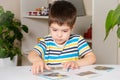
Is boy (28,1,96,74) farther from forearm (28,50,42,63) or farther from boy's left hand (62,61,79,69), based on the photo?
boy's left hand (62,61,79,69)

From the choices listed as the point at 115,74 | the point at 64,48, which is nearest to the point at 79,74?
the point at 115,74

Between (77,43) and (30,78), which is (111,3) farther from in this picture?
(30,78)

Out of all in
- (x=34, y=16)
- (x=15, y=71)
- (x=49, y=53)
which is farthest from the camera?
(x=34, y=16)

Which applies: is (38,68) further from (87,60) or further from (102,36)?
(102,36)

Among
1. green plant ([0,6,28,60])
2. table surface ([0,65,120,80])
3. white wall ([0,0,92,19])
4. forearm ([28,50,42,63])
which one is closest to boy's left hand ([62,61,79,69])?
table surface ([0,65,120,80])

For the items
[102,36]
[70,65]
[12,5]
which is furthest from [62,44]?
[12,5]

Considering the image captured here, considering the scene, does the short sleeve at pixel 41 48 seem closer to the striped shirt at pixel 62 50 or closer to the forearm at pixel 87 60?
the striped shirt at pixel 62 50

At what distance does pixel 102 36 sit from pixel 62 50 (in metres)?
0.76

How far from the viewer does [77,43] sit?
4.95ft

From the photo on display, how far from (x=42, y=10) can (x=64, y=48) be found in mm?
1174

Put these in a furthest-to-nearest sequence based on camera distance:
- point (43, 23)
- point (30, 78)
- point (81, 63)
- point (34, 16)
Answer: point (43, 23) < point (34, 16) < point (81, 63) < point (30, 78)

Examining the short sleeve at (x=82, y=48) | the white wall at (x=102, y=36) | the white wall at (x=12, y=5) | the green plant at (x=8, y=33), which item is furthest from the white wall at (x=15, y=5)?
the short sleeve at (x=82, y=48)

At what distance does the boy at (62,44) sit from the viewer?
1.36 m

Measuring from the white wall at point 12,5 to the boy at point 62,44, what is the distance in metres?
1.26
